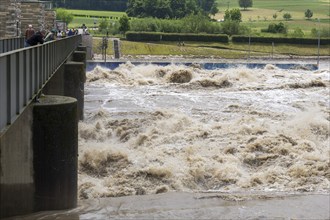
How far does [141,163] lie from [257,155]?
158 inches

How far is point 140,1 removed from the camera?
126 m

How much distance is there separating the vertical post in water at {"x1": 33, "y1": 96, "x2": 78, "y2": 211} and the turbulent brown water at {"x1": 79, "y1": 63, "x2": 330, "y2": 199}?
176 centimetres

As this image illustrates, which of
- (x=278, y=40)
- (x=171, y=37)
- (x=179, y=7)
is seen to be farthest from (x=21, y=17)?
(x=179, y=7)

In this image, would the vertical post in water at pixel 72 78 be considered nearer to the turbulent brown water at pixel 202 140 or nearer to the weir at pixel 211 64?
the turbulent brown water at pixel 202 140

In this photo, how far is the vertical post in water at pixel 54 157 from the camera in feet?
44.7

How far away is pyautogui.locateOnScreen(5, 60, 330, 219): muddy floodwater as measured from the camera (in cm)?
1447

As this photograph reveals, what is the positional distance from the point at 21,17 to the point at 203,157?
3128 centimetres

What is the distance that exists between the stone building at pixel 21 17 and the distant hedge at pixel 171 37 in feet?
70.2

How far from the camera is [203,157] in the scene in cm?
2005

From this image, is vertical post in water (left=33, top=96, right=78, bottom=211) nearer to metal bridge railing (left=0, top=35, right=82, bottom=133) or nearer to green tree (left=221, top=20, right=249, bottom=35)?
metal bridge railing (left=0, top=35, right=82, bottom=133)

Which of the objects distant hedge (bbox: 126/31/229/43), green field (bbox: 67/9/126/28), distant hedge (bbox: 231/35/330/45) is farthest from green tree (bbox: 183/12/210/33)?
green field (bbox: 67/9/126/28)

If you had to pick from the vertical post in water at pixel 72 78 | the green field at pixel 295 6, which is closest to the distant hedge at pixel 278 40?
the vertical post in water at pixel 72 78

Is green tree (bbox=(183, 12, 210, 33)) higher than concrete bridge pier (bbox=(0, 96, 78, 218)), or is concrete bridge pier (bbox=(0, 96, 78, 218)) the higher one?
green tree (bbox=(183, 12, 210, 33))

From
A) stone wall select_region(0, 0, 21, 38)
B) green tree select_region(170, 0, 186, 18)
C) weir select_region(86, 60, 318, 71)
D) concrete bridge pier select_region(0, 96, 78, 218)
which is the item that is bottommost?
weir select_region(86, 60, 318, 71)
